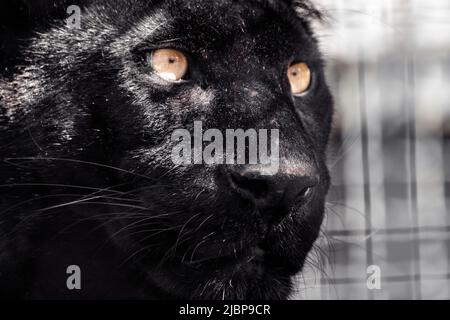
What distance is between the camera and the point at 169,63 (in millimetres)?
1631

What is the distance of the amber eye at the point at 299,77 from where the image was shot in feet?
6.56

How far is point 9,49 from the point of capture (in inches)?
66.5

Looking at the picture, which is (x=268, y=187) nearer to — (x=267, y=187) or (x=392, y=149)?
(x=267, y=187)

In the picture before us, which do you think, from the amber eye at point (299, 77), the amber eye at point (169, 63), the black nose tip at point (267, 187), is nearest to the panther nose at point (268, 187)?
the black nose tip at point (267, 187)

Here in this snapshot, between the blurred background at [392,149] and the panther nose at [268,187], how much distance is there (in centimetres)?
156

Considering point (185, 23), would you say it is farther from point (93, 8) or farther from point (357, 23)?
point (357, 23)

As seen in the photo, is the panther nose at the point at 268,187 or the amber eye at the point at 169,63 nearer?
the panther nose at the point at 268,187

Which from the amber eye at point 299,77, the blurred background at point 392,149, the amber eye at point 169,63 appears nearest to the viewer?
the amber eye at point 169,63

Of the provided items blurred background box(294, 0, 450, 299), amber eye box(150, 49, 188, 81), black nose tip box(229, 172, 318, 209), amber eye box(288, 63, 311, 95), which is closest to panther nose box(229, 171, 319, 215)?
black nose tip box(229, 172, 318, 209)

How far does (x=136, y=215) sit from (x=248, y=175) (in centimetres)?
31

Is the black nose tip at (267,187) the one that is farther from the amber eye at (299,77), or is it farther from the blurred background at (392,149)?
the blurred background at (392,149)

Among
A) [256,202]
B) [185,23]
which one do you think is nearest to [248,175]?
[256,202]

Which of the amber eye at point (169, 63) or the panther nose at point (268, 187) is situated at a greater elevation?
the amber eye at point (169, 63)

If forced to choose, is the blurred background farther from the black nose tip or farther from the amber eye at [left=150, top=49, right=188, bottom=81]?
the black nose tip
